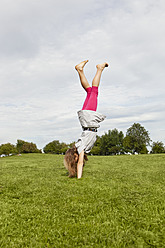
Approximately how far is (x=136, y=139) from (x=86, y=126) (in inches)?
1918

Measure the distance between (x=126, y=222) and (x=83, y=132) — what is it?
3242 mm

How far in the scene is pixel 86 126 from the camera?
532cm

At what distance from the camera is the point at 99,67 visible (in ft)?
18.4

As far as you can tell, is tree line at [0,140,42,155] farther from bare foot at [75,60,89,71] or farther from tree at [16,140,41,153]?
Answer: bare foot at [75,60,89,71]

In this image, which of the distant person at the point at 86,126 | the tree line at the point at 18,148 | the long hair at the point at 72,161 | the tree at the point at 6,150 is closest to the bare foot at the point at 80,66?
the distant person at the point at 86,126

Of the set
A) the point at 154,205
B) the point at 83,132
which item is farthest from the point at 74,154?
the point at 154,205

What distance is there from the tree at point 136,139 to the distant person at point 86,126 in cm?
4698

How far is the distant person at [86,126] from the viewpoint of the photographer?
516cm

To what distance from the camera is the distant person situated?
516 centimetres

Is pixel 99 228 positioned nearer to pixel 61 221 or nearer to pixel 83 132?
pixel 61 221

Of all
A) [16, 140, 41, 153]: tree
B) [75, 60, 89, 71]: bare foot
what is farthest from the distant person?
[16, 140, 41, 153]: tree

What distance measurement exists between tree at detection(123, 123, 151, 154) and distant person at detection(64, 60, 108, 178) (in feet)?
154

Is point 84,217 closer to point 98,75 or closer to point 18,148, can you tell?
point 98,75

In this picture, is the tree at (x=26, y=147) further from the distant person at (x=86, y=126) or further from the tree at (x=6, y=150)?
the distant person at (x=86, y=126)
